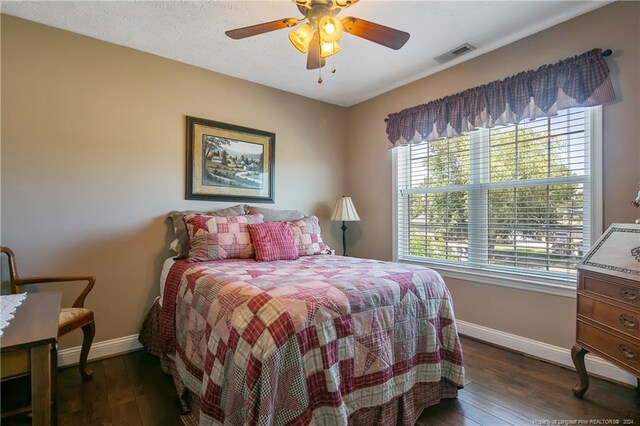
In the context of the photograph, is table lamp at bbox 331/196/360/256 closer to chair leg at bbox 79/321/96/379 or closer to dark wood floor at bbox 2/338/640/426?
dark wood floor at bbox 2/338/640/426

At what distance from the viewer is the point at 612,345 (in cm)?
166

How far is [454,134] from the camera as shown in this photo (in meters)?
2.90

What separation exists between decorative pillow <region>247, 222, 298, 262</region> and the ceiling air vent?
6.89ft

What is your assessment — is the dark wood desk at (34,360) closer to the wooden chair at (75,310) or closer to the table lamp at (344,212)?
the wooden chair at (75,310)

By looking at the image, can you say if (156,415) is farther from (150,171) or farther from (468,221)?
(468,221)

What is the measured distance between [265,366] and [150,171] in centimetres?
218

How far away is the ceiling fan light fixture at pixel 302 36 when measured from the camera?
1.76m

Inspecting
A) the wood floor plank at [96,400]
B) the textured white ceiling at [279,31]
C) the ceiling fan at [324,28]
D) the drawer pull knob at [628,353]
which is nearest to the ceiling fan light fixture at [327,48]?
the ceiling fan at [324,28]

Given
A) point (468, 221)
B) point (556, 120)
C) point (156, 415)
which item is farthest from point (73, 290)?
point (556, 120)

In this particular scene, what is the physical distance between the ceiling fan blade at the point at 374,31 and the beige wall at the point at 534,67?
1.42 meters

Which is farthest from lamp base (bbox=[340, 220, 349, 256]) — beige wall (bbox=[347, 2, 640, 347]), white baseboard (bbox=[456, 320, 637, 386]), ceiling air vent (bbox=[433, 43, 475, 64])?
ceiling air vent (bbox=[433, 43, 475, 64])

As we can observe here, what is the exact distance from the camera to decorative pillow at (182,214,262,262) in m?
2.34

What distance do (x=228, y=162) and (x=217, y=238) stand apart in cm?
97

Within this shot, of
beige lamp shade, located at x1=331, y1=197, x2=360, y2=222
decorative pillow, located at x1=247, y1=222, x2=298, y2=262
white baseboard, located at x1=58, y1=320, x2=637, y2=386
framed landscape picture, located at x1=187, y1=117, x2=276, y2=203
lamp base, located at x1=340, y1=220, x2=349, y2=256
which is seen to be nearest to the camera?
white baseboard, located at x1=58, y1=320, x2=637, y2=386
